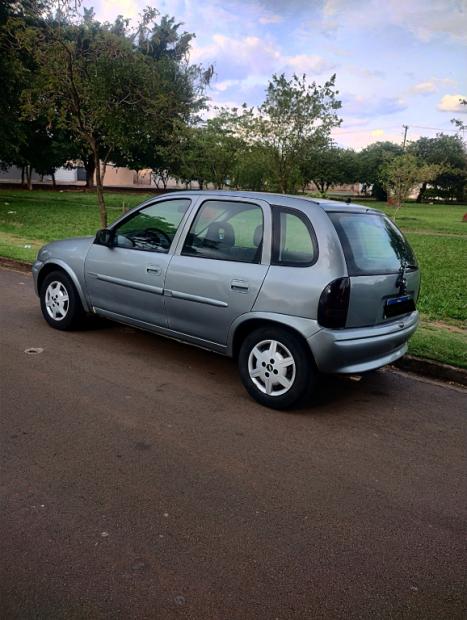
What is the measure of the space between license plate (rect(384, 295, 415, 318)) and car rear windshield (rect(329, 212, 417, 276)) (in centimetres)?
26

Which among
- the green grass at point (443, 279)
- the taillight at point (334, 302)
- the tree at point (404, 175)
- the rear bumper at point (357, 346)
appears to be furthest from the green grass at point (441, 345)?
the tree at point (404, 175)

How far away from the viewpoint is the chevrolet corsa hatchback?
13.4 ft

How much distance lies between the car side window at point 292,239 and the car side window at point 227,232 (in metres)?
0.16

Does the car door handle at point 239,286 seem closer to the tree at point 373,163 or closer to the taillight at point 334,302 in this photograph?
the taillight at point 334,302

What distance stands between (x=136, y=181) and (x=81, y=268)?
79.4m

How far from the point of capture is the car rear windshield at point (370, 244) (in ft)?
13.8

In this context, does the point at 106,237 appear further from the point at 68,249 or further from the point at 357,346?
the point at 357,346

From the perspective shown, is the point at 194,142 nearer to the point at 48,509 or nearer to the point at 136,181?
the point at 48,509

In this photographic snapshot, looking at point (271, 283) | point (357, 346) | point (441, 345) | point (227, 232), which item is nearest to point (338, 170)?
point (441, 345)

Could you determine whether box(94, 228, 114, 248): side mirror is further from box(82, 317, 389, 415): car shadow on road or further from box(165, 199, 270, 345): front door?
box(82, 317, 389, 415): car shadow on road

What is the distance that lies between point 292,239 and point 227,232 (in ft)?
2.30

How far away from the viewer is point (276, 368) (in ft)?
14.0

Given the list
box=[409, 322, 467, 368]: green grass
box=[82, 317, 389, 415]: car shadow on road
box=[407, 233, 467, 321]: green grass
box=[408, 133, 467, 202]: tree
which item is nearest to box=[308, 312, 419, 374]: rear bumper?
box=[82, 317, 389, 415]: car shadow on road

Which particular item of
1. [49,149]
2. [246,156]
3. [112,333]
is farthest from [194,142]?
[112,333]
